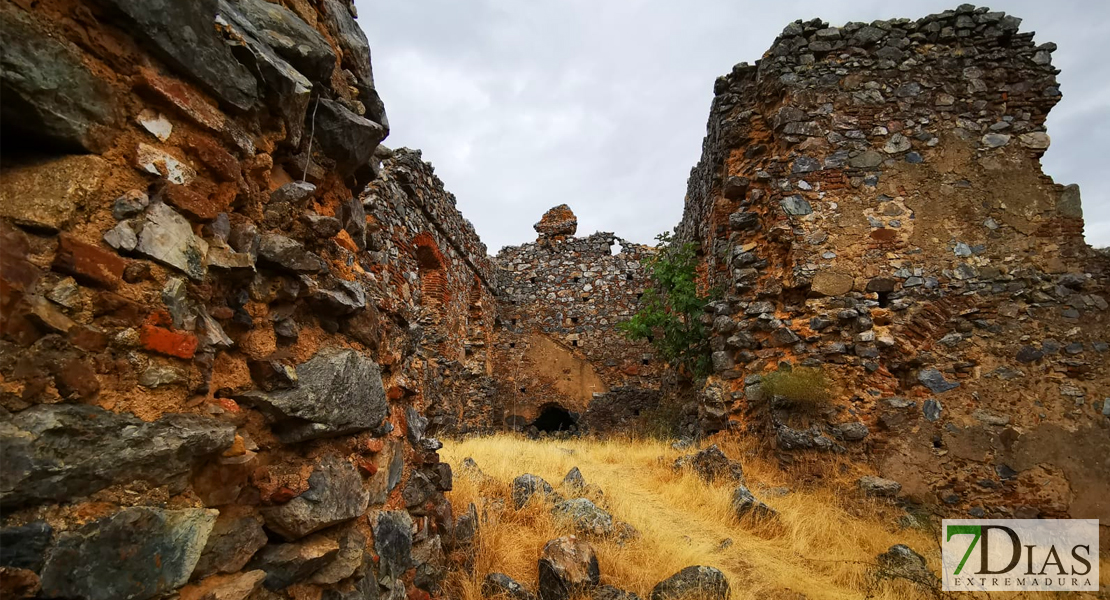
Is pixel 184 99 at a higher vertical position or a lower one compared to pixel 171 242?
higher

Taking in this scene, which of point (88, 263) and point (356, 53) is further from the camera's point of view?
point (356, 53)

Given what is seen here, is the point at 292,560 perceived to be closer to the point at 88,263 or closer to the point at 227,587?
the point at 227,587

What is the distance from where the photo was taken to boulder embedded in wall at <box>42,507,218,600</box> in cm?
123

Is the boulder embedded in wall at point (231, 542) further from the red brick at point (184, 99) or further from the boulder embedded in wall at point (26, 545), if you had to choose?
the red brick at point (184, 99)

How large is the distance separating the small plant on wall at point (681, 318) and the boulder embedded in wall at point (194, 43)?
231 inches

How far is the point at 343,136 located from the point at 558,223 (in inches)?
492

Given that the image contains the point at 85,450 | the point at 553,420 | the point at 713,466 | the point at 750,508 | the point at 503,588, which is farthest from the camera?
the point at 553,420

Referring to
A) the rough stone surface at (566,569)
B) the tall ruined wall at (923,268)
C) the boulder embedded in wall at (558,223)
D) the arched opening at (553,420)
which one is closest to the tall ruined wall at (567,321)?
the boulder embedded in wall at (558,223)

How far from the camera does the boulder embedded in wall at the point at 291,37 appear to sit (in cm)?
208

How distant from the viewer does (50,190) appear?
1.32m

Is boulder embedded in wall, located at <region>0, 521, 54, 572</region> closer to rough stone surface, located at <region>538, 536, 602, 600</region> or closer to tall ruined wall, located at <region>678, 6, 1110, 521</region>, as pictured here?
rough stone surface, located at <region>538, 536, 602, 600</region>

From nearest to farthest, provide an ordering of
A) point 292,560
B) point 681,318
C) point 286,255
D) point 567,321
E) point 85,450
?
point 85,450
point 292,560
point 286,255
point 681,318
point 567,321

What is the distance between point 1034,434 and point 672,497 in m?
3.47

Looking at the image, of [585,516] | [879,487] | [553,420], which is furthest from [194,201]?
[553,420]
